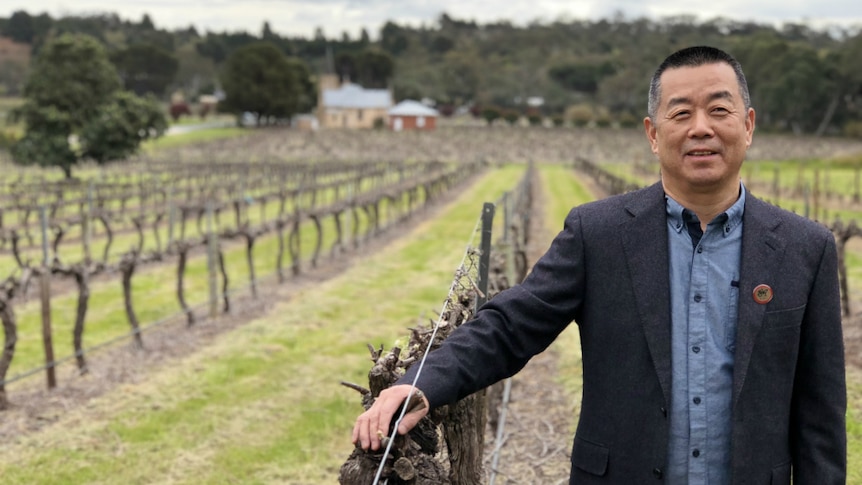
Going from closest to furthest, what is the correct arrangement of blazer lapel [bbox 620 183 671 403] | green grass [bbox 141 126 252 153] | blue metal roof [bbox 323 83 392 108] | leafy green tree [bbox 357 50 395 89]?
1. blazer lapel [bbox 620 183 671 403]
2. green grass [bbox 141 126 252 153]
3. blue metal roof [bbox 323 83 392 108]
4. leafy green tree [bbox 357 50 395 89]

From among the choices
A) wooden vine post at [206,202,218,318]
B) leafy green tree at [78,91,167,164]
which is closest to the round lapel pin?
wooden vine post at [206,202,218,318]

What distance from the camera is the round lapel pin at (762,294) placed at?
92.4 inches

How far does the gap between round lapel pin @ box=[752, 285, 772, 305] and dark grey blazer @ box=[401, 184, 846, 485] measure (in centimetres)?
2

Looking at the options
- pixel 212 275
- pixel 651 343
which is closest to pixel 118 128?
pixel 212 275

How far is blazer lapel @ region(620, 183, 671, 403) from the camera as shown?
2385 mm

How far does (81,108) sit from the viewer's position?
4091cm

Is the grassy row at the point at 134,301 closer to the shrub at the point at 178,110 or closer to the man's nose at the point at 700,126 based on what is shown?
the man's nose at the point at 700,126

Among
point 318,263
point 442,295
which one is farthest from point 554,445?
point 318,263

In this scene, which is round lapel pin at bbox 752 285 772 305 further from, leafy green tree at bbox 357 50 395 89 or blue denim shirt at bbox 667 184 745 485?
leafy green tree at bbox 357 50 395 89

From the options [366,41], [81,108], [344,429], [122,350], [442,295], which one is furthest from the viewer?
[366,41]

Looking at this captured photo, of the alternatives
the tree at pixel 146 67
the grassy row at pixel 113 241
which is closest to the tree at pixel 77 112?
the grassy row at pixel 113 241

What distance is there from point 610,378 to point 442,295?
11828 mm

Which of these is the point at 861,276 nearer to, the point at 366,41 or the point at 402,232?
the point at 402,232

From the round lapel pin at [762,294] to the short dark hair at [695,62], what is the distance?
541mm
